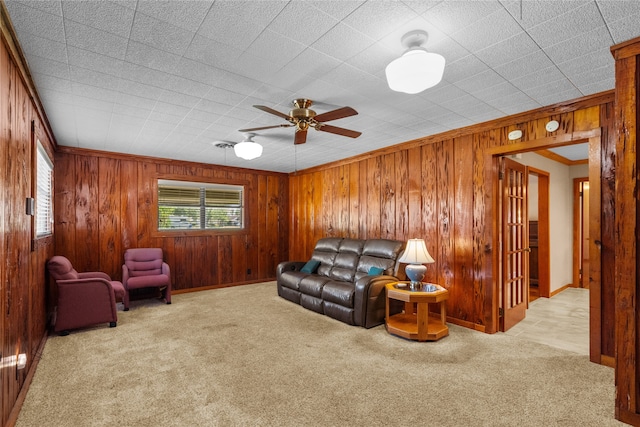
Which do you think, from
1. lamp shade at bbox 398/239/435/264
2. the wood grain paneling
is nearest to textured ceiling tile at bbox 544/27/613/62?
the wood grain paneling

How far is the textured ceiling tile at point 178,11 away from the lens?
5.52 feet

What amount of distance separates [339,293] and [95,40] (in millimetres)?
3398

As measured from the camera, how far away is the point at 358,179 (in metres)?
5.45

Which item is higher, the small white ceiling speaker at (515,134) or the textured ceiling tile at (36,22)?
the textured ceiling tile at (36,22)

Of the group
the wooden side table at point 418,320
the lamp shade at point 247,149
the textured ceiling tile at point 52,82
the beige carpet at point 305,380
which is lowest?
the beige carpet at point 305,380

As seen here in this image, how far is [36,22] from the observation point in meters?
1.84

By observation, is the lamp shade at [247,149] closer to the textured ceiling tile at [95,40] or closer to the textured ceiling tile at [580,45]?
the textured ceiling tile at [95,40]

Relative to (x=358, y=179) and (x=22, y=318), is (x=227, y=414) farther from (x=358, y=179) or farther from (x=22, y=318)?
(x=358, y=179)

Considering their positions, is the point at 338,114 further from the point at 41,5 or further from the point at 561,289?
the point at 561,289

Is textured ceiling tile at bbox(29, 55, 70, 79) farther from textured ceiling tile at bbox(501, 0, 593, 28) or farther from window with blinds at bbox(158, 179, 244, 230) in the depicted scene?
window with blinds at bbox(158, 179, 244, 230)

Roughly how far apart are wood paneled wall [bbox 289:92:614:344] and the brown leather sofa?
0.41m

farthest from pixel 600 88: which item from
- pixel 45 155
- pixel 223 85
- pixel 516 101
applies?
pixel 45 155

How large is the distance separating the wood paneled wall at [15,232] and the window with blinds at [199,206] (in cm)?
279

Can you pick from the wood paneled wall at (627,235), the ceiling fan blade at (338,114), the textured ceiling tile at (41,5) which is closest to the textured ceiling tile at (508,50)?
the wood paneled wall at (627,235)
